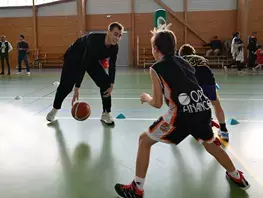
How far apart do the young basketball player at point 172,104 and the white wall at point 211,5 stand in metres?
19.8

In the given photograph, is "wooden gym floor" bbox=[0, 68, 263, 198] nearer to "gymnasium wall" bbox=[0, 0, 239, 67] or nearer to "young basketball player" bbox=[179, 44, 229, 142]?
"young basketball player" bbox=[179, 44, 229, 142]

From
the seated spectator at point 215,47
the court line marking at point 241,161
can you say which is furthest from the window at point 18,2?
the court line marking at point 241,161

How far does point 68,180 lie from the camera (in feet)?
11.4

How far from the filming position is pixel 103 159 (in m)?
4.11

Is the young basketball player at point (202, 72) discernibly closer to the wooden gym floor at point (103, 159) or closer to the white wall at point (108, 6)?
the wooden gym floor at point (103, 159)

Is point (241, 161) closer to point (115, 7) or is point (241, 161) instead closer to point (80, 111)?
point (80, 111)

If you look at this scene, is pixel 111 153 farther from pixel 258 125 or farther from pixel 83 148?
pixel 258 125

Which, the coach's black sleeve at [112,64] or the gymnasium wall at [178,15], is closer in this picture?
the coach's black sleeve at [112,64]

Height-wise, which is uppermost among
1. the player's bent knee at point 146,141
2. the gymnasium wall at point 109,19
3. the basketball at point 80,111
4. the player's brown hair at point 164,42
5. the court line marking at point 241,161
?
the gymnasium wall at point 109,19

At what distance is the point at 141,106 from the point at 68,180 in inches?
171

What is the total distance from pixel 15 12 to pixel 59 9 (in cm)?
327

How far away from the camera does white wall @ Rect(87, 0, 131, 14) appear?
22.4m

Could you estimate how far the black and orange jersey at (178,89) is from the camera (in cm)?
286

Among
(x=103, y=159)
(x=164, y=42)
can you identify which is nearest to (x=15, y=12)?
(x=103, y=159)
